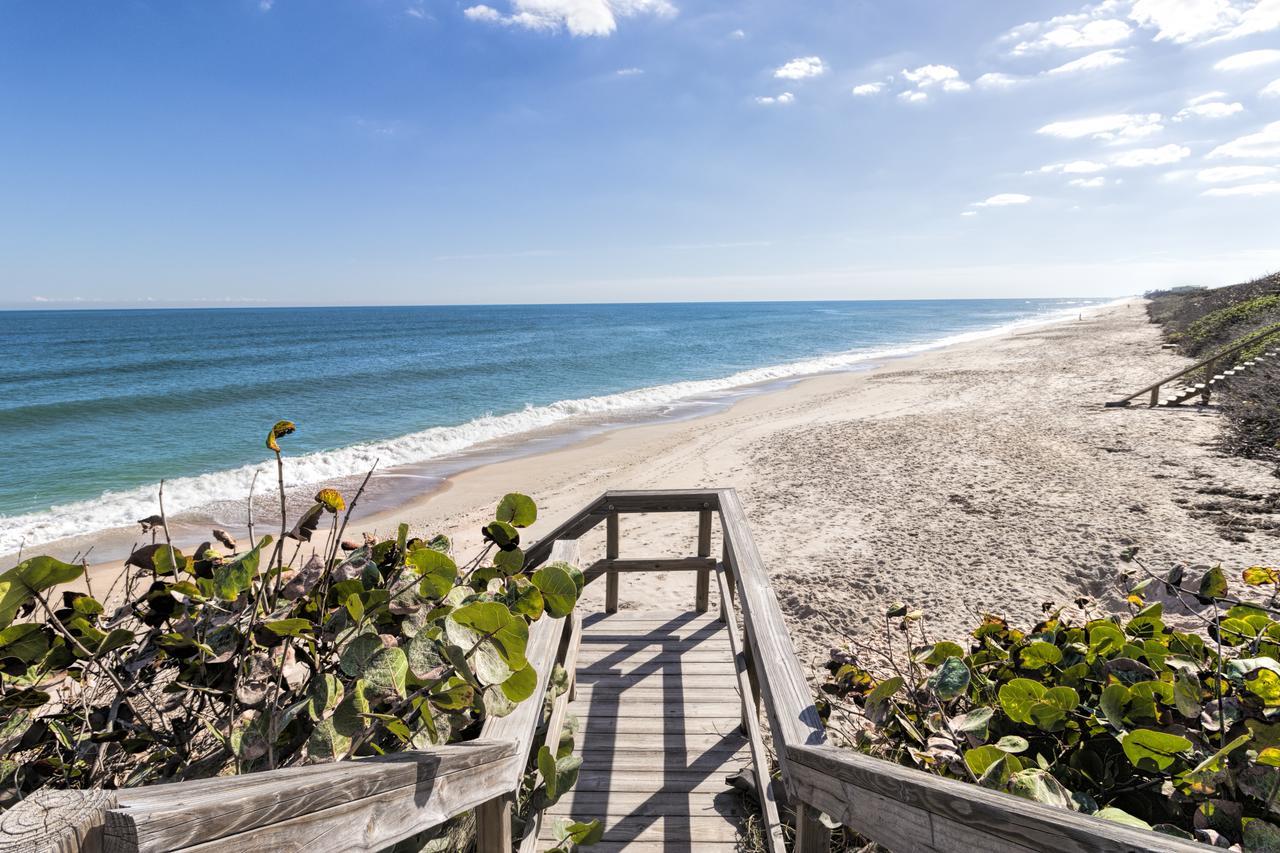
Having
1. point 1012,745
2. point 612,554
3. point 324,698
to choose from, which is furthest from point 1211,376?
point 324,698

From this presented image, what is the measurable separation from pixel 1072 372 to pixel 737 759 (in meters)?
23.1

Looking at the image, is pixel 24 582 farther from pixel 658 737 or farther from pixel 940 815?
pixel 658 737

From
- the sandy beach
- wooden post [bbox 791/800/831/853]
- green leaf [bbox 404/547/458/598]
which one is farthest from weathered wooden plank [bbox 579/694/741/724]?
green leaf [bbox 404/547/458/598]

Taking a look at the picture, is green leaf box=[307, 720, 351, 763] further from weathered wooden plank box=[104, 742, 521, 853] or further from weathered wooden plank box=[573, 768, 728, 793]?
weathered wooden plank box=[573, 768, 728, 793]

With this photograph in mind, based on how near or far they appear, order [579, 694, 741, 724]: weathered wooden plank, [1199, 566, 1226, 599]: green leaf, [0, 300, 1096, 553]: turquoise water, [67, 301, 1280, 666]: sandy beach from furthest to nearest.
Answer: [0, 300, 1096, 553]: turquoise water, [67, 301, 1280, 666]: sandy beach, [579, 694, 741, 724]: weathered wooden plank, [1199, 566, 1226, 599]: green leaf

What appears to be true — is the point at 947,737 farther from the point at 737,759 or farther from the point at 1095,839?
the point at 737,759

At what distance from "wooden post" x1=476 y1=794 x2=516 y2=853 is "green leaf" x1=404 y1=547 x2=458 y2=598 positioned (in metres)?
0.54

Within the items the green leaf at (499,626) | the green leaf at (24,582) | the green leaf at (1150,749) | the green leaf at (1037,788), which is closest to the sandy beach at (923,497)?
the green leaf at (1150,749)

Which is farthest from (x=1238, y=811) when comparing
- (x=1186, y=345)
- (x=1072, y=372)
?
(x=1186, y=345)

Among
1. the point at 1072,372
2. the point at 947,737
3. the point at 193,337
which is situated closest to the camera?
the point at 947,737

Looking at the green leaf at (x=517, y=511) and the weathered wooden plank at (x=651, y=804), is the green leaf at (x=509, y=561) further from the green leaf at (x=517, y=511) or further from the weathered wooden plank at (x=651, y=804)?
the weathered wooden plank at (x=651, y=804)

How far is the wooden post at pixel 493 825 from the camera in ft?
5.25

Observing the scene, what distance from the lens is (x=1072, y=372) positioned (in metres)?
21.3

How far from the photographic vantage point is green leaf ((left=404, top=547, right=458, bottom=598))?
1524 mm
